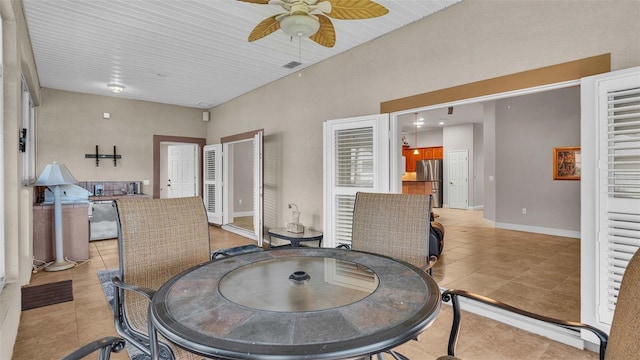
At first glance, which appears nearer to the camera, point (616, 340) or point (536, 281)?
point (616, 340)

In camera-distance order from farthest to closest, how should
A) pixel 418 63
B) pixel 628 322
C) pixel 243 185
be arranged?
pixel 243 185
pixel 418 63
pixel 628 322

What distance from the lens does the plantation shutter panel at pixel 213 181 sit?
6.84 m

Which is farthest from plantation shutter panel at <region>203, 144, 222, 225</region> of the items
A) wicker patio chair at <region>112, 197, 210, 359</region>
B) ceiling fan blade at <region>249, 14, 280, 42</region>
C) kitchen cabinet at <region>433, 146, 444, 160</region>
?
kitchen cabinet at <region>433, 146, 444, 160</region>

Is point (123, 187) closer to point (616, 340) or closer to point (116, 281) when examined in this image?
point (116, 281)

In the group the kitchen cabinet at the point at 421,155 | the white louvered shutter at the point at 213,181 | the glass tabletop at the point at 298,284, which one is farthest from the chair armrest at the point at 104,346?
the kitchen cabinet at the point at 421,155

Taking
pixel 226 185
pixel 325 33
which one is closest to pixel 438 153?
pixel 226 185

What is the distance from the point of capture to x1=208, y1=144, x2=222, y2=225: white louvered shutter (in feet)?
22.4

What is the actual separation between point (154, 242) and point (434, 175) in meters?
10.2

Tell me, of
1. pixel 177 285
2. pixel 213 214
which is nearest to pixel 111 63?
pixel 213 214

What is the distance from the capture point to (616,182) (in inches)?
83.0

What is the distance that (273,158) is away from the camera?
5.59m

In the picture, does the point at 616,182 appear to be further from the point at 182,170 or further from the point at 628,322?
the point at 182,170

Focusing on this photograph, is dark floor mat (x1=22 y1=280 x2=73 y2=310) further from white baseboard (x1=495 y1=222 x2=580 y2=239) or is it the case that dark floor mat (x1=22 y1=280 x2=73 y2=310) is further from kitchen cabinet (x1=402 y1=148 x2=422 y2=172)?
kitchen cabinet (x1=402 y1=148 x2=422 y2=172)

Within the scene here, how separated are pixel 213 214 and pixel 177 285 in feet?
19.7
